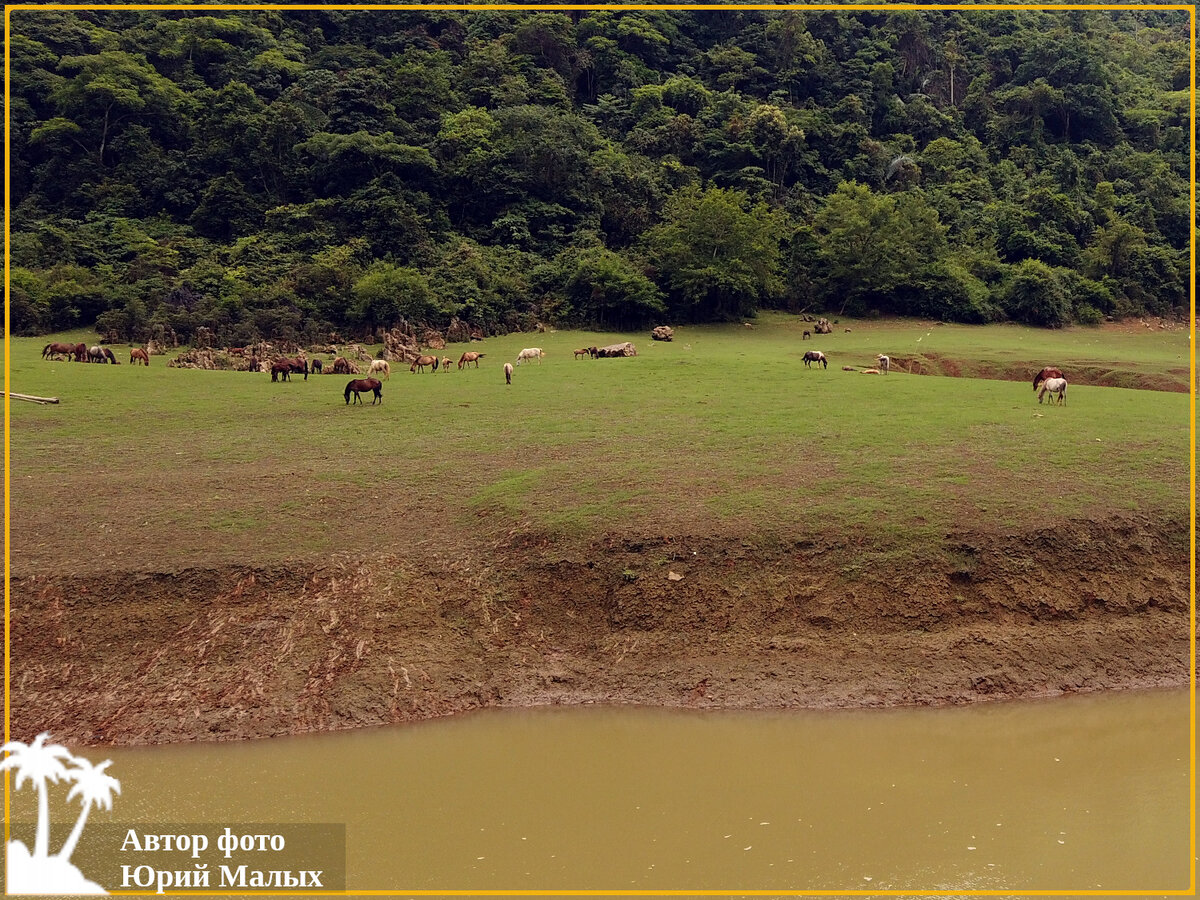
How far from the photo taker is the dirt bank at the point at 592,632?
43.1ft

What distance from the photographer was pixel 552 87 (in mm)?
63469

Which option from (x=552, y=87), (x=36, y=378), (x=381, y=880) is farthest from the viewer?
(x=552, y=87)

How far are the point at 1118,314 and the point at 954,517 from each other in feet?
131

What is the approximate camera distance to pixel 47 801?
34.2 ft

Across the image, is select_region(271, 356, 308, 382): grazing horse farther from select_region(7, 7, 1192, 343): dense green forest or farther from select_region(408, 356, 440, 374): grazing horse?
select_region(7, 7, 1192, 343): dense green forest

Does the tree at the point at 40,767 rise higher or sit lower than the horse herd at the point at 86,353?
lower

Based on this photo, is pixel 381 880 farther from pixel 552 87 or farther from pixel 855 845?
pixel 552 87

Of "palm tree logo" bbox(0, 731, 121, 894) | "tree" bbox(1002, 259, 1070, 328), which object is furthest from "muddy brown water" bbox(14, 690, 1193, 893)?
"tree" bbox(1002, 259, 1070, 328)

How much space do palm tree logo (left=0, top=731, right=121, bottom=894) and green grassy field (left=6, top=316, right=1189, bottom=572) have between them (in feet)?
10.7

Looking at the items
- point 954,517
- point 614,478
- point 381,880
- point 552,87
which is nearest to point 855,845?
point 381,880

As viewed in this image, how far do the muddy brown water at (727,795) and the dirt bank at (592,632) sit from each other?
477 mm

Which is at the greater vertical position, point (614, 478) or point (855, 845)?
point (614, 478)

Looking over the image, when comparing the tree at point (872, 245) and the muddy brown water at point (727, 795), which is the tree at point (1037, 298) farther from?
the muddy brown water at point (727, 795)

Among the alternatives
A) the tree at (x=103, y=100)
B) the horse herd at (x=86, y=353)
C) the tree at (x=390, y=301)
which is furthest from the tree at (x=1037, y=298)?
the tree at (x=103, y=100)
